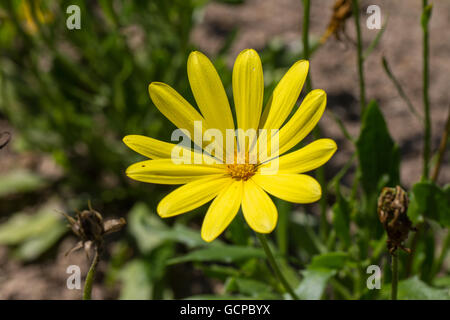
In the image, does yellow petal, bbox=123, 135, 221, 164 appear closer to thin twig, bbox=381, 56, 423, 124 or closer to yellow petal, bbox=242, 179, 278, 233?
yellow petal, bbox=242, 179, 278, 233

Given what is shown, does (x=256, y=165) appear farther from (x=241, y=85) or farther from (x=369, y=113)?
(x=369, y=113)

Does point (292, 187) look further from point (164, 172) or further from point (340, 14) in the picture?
point (340, 14)

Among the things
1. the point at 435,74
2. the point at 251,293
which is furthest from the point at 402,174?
the point at 251,293

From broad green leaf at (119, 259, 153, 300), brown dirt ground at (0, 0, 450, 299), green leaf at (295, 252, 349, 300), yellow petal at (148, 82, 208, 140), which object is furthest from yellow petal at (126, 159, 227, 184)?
brown dirt ground at (0, 0, 450, 299)

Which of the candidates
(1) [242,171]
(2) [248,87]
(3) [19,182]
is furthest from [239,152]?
(3) [19,182]

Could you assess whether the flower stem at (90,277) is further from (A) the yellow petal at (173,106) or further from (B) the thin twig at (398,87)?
(B) the thin twig at (398,87)

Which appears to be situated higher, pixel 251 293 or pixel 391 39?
pixel 391 39
